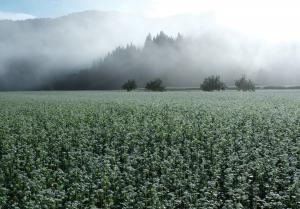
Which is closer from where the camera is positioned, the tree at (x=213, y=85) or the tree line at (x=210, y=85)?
the tree at (x=213, y=85)

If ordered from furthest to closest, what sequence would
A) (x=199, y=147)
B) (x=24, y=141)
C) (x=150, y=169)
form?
1. (x=24, y=141)
2. (x=199, y=147)
3. (x=150, y=169)

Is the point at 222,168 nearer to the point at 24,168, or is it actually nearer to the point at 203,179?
the point at 203,179

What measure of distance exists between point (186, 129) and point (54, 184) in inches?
430

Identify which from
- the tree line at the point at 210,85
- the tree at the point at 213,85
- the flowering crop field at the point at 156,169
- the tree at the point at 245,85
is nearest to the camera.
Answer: the flowering crop field at the point at 156,169

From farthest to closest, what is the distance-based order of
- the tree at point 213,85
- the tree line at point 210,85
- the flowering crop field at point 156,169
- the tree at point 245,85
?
the tree at point 245,85, the tree line at point 210,85, the tree at point 213,85, the flowering crop field at point 156,169

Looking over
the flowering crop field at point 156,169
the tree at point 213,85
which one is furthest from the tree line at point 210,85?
the flowering crop field at point 156,169

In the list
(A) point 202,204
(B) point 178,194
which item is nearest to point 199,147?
(B) point 178,194

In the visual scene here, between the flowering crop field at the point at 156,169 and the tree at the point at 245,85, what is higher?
the tree at the point at 245,85

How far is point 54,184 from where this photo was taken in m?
14.1

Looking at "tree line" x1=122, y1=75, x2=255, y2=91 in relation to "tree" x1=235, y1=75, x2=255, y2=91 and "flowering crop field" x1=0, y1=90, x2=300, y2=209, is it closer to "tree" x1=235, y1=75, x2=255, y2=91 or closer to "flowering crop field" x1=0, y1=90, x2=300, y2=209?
"tree" x1=235, y1=75, x2=255, y2=91

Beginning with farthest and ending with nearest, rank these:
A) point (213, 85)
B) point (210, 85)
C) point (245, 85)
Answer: point (245, 85) → point (210, 85) → point (213, 85)

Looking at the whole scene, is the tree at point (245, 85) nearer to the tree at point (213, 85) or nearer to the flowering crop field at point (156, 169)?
the tree at point (213, 85)

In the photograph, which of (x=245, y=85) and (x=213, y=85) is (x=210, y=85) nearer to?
(x=213, y=85)

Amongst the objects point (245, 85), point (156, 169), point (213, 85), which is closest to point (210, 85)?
point (213, 85)
